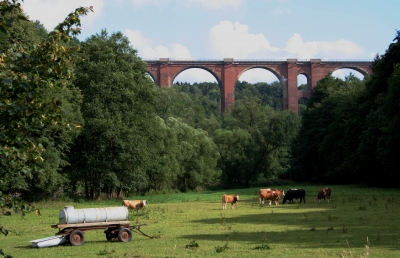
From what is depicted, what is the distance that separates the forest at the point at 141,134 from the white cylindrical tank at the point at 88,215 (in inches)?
90.1

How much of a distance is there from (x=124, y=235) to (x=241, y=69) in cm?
7944

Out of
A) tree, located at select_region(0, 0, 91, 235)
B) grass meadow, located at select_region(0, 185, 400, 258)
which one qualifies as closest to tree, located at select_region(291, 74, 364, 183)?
grass meadow, located at select_region(0, 185, 400, 258)

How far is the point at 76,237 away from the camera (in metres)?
15.4

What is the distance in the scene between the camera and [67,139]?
36.5 meters

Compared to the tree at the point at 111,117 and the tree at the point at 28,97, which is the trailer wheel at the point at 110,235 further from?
the tree at the point at 111,117

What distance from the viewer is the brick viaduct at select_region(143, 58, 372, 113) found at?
92438 millimetres

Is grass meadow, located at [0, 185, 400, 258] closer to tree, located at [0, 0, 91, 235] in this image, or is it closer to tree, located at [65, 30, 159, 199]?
tree, located at [0, 0, 91, 235]

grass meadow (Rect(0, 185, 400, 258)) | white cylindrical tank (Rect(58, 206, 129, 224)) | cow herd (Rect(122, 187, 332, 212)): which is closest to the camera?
grass meadow (Rect(0, 185, 400, 258))

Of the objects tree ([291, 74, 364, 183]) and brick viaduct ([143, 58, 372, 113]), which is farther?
brick viaduct ([143, 58, 372, 113])

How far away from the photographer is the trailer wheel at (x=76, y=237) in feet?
50.1

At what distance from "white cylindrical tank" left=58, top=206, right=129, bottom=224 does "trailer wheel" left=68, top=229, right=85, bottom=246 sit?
283mm

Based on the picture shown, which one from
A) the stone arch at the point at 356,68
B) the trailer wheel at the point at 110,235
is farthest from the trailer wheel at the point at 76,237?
the stone arch at the point at 356,68

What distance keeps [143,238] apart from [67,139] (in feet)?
69.7

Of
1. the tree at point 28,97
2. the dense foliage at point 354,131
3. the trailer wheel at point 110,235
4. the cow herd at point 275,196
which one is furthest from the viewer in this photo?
the dense foliage at point 354,131
